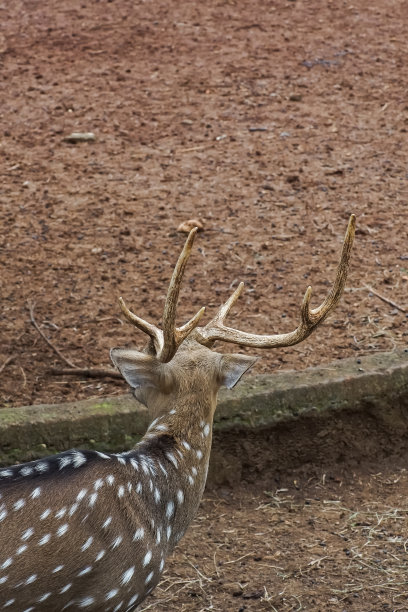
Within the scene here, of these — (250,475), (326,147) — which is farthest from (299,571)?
(326,147)

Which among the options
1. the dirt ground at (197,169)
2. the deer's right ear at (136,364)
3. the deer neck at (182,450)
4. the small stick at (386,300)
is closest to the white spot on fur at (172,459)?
the deer neck at (182,450)

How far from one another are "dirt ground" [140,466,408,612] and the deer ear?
89cm

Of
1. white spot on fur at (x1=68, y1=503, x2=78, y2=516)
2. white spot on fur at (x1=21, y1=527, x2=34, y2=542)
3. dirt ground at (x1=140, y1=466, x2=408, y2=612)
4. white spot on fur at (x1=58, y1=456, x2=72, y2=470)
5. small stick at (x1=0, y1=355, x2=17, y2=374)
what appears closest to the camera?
white spot on fur at (x1=21, y1=527, x2=34, y2=542)

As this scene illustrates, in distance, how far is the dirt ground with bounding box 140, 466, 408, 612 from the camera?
3879 mm

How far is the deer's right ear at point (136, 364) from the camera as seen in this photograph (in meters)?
3.63

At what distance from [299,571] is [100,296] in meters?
2.14

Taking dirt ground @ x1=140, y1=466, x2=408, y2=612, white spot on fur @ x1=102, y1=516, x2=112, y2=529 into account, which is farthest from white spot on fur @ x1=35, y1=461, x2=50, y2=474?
dirt ground @ x1=140, y1=466, x2=408, y2=612

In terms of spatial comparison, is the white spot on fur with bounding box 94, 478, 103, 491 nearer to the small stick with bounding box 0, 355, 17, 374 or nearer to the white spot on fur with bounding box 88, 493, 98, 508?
the white spot on fur with bounding box 88, 493, 98, 508

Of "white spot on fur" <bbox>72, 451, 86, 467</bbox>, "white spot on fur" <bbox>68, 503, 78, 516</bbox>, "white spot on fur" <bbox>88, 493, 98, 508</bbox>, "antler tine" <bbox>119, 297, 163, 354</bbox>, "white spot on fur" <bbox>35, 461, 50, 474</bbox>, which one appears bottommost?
"white spot on fur" <bbox>88, 493, 98, 508</bbox>

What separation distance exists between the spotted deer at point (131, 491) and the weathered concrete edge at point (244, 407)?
66 cm

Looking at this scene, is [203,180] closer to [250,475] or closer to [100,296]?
[100,296]

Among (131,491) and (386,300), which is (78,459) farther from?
(386,300)

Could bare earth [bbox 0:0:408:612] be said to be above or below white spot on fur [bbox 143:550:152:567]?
below

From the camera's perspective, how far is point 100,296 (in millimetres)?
5578
